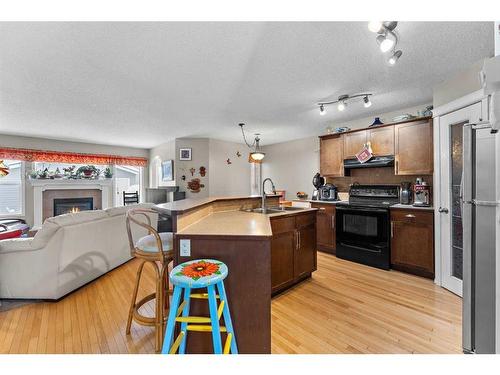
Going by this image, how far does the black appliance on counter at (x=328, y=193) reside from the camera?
157 inches

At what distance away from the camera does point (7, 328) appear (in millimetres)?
1850

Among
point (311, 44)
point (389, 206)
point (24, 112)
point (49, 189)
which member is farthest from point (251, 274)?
point (49, 189)

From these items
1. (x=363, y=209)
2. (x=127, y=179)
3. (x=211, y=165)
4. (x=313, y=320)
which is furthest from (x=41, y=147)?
(x=363, y=209)

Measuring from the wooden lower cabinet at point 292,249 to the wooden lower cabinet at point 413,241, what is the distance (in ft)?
3.77

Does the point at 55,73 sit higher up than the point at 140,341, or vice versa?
the point at 55,73

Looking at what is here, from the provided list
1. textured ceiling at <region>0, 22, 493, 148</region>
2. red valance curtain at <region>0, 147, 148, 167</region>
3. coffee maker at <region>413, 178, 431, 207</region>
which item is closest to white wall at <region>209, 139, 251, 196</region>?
textured ceiling at <region>0, 22, 493, 148</region>

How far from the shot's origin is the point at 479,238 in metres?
1.22

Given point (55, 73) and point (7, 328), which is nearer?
point (7, 328)

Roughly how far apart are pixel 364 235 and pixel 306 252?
1100 millimetres

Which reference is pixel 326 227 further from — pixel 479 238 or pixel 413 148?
pixel 479 238

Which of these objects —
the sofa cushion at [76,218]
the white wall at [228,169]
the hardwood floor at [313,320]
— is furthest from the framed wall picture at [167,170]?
the hardwood floor at [313,320]
